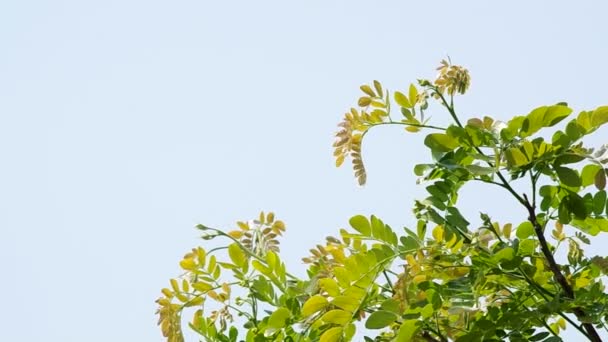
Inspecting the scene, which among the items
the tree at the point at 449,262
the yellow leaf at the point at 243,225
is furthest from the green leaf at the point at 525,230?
the yellow leaf at the point at 243,225

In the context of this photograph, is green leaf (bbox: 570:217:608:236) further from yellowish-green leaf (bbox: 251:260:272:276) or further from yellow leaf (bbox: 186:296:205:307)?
yellow leaf (bbox: 186:296:205:307)

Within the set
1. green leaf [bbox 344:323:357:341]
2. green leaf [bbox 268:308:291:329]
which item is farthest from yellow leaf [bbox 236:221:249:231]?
green leaf [bbox 344:323:357:341]

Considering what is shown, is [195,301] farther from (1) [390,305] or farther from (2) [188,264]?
(1) [390,305]

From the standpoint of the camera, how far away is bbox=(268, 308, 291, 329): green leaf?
3.98 feet

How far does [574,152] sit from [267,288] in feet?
1.57

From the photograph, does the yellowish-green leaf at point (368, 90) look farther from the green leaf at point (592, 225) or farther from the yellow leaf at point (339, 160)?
the green leaf at point (592, 225)

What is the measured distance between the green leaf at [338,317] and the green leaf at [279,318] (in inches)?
4.8

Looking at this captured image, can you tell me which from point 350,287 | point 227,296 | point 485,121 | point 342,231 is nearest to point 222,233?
point 227,296

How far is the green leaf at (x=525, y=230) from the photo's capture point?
1269mm

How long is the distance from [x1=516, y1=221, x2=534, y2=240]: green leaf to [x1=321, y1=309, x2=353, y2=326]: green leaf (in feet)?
1.00

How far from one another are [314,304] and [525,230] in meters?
0.34

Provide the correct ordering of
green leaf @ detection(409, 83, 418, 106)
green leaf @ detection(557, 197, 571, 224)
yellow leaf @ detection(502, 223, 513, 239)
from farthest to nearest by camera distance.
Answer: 1. yellow leaf @ detection(502, 223, 513, 239)
2. green leaf @ detection(409, 83, 418, 106)
3. green leaf @ detection(557, 197, 571, 224)

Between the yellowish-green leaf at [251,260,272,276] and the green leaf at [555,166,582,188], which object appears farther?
the yellowish-green leaf at [251,260,272,276]

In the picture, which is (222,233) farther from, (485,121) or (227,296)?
(485,121)
